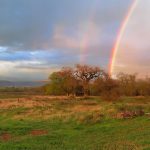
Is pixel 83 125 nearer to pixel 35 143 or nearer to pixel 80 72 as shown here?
pixel 35 143

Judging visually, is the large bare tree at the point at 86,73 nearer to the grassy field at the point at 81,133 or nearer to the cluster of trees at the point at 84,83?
the cluster of trees at the point at 84,83

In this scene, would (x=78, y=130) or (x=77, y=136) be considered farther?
(x=78, y=130)

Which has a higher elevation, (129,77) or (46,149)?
(129,77)

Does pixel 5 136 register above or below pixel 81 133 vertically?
below

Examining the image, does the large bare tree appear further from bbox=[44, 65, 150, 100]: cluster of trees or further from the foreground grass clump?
the foreground grass clump

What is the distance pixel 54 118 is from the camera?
92.0 feet

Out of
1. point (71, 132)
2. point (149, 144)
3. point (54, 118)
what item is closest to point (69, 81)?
point (54, 118)

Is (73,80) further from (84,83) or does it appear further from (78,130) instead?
(78,130)

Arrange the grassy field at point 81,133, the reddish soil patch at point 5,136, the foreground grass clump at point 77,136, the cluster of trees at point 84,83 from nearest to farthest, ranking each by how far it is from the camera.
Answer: the foreground grass clump at point 77,136, the grassy field at point 81,133, the reddish soil patch at point 5,136, the cluster of trees at point 84,83

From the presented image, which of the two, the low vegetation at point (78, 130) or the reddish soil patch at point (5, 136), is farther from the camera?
the reddish soil patch at point (5, 136)

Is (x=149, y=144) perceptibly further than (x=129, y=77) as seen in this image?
No

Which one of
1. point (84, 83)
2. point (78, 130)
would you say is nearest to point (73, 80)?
point (84, 83)

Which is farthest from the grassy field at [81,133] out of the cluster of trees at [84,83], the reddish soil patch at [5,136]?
the cluster of trees at [84,83]

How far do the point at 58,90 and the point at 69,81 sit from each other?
5868 millimetres
